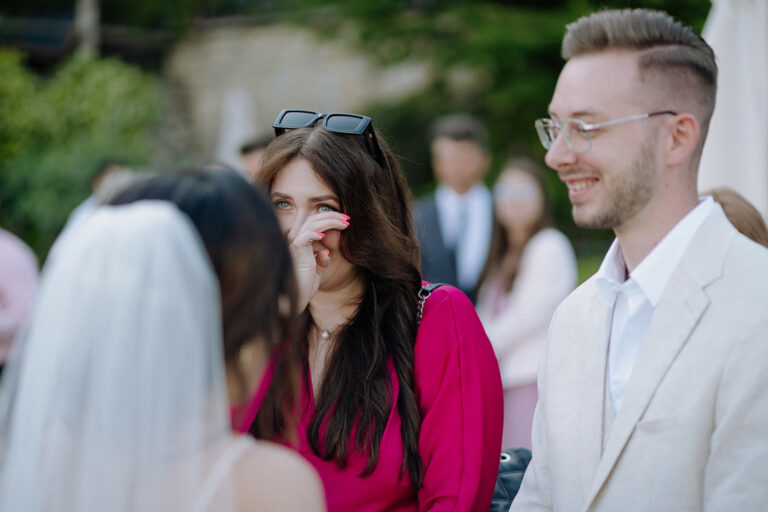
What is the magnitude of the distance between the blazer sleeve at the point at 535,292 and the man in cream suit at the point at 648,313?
106 inches

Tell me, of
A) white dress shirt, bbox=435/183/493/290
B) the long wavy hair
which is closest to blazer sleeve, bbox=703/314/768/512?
the long wavy hair

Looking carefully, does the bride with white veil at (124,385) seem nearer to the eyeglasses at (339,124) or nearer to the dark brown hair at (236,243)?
the dark brown hair at (236,243)

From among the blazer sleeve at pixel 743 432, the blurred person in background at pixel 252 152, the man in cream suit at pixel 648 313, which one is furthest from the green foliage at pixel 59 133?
the blazer sleeve at pixel 743 432

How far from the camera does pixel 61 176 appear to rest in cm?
1406

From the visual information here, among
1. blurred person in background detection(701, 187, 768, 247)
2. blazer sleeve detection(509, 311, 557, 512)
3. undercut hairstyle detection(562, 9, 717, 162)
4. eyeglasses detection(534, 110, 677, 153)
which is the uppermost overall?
Result: undercut hairstyle detection(562, 9, 717, 162)

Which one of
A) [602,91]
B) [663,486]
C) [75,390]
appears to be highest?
[602,91]

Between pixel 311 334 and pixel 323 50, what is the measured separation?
15883 millimetres

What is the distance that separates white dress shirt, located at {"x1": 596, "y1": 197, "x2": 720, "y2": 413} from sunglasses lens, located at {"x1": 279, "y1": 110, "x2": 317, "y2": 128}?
3.57 feet

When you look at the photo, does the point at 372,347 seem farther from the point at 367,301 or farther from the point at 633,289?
the point at 633,289

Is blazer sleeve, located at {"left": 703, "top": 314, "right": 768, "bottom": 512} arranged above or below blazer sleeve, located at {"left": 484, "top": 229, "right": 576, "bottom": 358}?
above

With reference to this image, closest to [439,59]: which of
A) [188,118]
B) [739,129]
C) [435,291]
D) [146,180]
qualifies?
[188,118]

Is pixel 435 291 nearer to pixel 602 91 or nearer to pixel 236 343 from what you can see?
pixel 602 91

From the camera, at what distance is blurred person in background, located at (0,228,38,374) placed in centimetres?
480

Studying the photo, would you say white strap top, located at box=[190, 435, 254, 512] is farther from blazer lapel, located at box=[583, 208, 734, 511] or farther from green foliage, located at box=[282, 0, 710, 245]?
green foliage, located at box=[282, 0, 710, 245]
